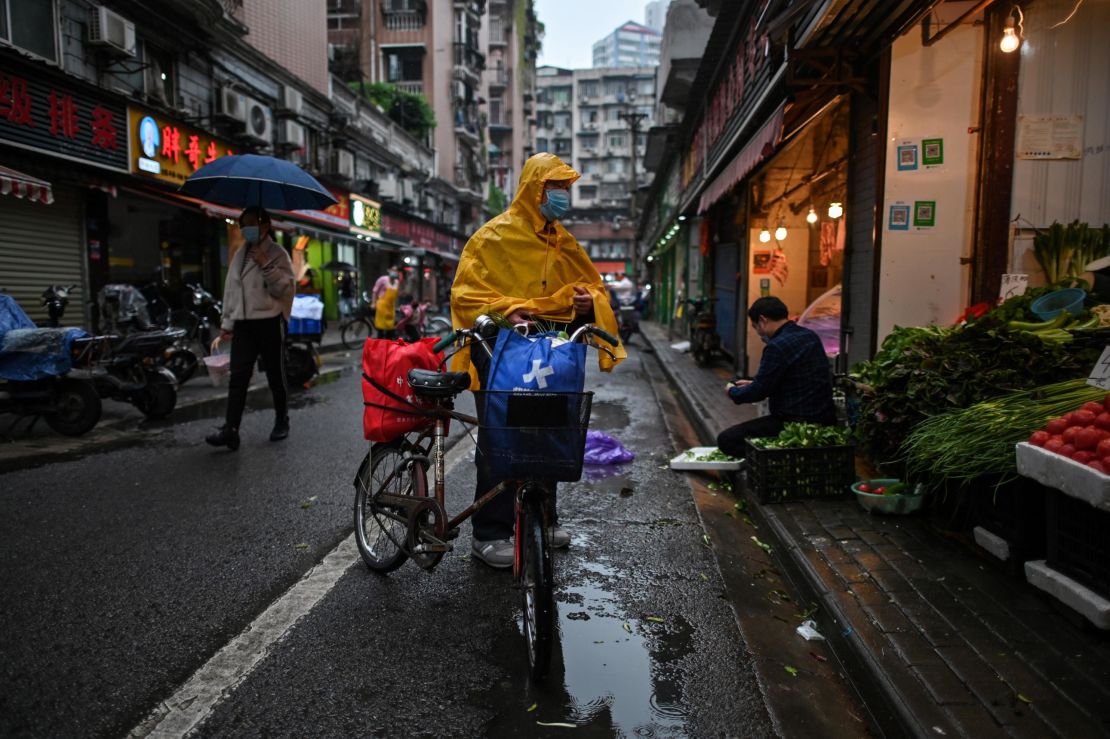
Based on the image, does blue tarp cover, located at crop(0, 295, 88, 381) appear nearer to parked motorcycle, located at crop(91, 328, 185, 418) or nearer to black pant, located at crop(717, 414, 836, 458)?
parked motorcycle, located at crop(91, 328, 185, 418)

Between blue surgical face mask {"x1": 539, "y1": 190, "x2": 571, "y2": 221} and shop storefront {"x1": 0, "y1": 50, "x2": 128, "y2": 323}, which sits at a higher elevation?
shop storefront {"x1": 0, "y1": 50, "x2": 128, "y2": 323}

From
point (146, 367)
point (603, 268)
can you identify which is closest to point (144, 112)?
point (146, 367)

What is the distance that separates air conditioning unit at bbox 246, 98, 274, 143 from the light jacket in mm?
14074

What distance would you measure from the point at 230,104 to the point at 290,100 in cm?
398

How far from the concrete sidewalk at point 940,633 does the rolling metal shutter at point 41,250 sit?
508 inches

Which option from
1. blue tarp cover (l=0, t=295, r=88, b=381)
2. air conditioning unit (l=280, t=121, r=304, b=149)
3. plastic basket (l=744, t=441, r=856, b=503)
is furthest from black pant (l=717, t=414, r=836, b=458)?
air conditioning unit (l=280, t=121, r=304, b=149)

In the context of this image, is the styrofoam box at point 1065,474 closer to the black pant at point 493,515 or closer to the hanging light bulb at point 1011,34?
the black pant at point 493,515

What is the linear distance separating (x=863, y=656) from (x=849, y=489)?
2.16m

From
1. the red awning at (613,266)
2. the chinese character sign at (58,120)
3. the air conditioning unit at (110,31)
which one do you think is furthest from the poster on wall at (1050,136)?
the red awning at (613,266)

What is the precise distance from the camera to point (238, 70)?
1919cm

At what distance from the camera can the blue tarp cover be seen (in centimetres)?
639

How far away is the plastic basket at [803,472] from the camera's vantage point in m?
4.69

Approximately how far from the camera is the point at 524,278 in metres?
3.63

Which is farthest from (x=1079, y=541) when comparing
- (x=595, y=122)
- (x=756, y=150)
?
(x=595, y=122)
